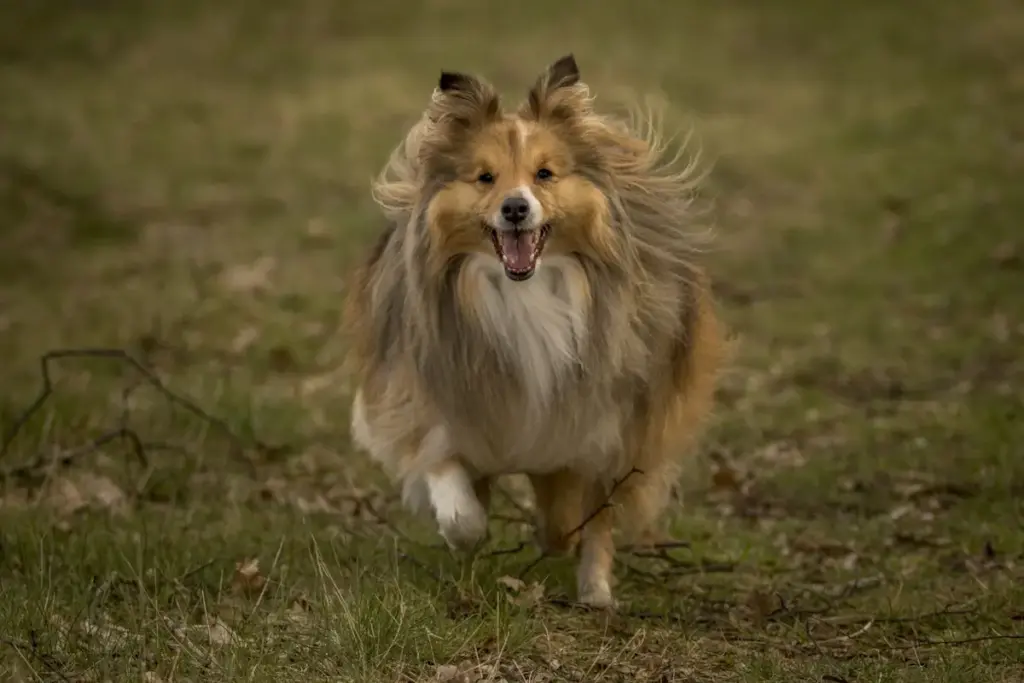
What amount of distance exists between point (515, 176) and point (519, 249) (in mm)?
241

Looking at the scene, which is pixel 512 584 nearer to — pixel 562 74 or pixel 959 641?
pixel 959 641

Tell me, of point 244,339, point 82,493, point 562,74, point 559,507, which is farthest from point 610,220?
point 244,339

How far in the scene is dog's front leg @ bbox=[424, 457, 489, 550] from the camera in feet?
16.1

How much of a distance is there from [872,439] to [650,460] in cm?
216

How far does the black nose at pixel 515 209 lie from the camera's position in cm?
460

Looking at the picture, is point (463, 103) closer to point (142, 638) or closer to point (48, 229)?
point (142, 638)

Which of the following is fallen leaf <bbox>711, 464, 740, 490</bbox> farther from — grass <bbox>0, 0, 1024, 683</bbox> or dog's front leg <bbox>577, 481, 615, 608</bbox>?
dog's front leg <bbox>577, 481, 615, 608</bbox>

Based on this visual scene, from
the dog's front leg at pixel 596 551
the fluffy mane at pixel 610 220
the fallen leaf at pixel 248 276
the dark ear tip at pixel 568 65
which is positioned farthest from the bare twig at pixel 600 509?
the fallen leaf at pixel 248 276

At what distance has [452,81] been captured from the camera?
191 inches

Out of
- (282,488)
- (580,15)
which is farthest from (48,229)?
(580,15)

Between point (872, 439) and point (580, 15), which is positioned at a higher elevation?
point (580, 15)

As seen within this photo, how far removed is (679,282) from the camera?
205 inches

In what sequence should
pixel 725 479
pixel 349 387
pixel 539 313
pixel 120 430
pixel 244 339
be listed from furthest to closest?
1. pixel 244 339
2. pixel 349 387
3. pixel 725 479
4. pixel 120 430
5. pixel 539 313

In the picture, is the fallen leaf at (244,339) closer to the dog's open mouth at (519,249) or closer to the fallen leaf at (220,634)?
the dog's open mouth at (519,249)
